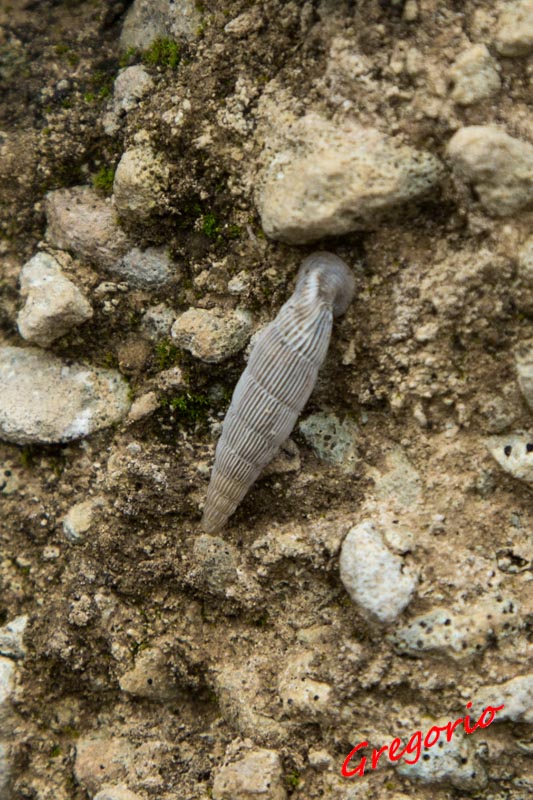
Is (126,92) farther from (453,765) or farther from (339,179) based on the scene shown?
(453,765)

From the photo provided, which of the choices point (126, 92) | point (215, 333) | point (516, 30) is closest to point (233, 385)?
point (215, 333)

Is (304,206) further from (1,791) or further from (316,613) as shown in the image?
(1,791)

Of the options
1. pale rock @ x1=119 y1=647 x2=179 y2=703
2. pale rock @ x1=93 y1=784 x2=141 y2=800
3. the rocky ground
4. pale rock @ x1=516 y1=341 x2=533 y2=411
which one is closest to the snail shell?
the rocky ground

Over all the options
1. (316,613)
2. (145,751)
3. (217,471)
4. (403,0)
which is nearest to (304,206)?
(403,0)

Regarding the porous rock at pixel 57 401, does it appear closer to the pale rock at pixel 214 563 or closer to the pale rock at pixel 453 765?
the pale rock at pixel 214 563

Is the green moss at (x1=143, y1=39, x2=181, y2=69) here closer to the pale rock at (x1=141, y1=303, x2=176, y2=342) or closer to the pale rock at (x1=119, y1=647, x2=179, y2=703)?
the pale rock at (x1=141, y1=303, x2=176, y2=342)
